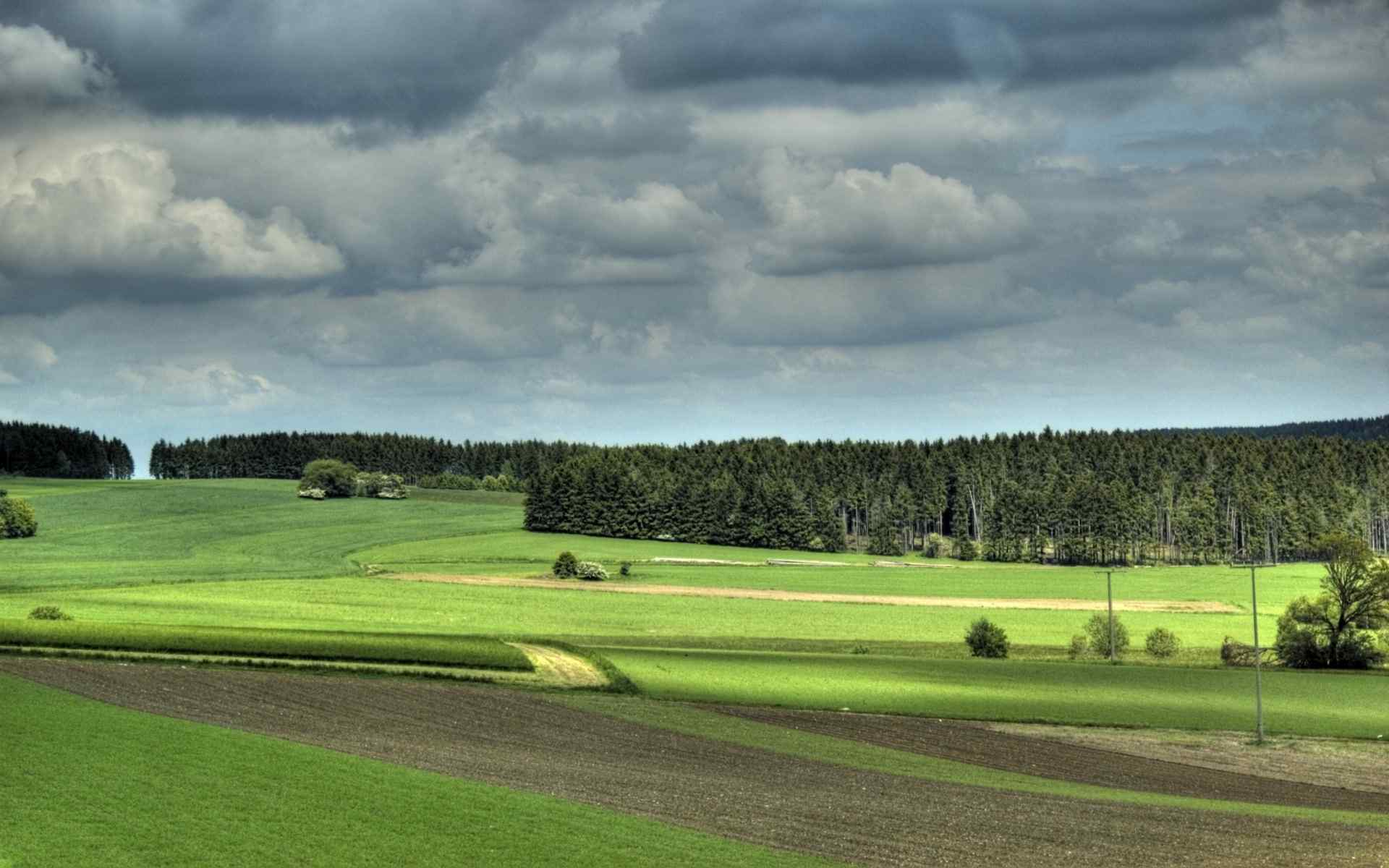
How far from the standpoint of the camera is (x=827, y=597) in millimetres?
116812

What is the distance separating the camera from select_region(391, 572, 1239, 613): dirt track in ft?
376

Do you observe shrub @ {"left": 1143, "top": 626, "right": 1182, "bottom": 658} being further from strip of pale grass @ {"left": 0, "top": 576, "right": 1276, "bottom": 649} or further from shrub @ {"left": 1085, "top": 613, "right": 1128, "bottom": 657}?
strip of pale grass @ {"left": 0, "top": 576, "right": 1276, "bottom": 649}

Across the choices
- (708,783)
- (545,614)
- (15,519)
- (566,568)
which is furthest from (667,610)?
(15,519)

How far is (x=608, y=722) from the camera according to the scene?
168 feet

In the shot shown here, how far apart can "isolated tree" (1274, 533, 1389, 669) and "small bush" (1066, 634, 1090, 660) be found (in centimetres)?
1156

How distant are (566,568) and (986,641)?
174 ft

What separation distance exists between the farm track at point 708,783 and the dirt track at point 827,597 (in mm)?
58479

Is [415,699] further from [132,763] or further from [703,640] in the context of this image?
[703,640]

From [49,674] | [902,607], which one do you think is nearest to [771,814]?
[49,674]

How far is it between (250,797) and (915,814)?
17.8 m

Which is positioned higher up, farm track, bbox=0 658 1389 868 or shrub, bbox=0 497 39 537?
shrub, bbox=0 497 39 537

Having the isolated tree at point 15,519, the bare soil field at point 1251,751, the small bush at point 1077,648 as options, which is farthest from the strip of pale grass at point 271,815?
the isolated tree at point 15,519

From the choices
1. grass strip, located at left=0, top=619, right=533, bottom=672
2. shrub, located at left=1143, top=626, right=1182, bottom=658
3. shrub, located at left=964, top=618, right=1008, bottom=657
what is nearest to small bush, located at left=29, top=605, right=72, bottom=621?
grass strip, located at left=0, top=619, right=533, bottom=672

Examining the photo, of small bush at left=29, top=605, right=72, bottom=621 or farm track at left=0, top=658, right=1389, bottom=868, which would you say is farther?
small bush at left=29, top=605, right=72, bottom=621
